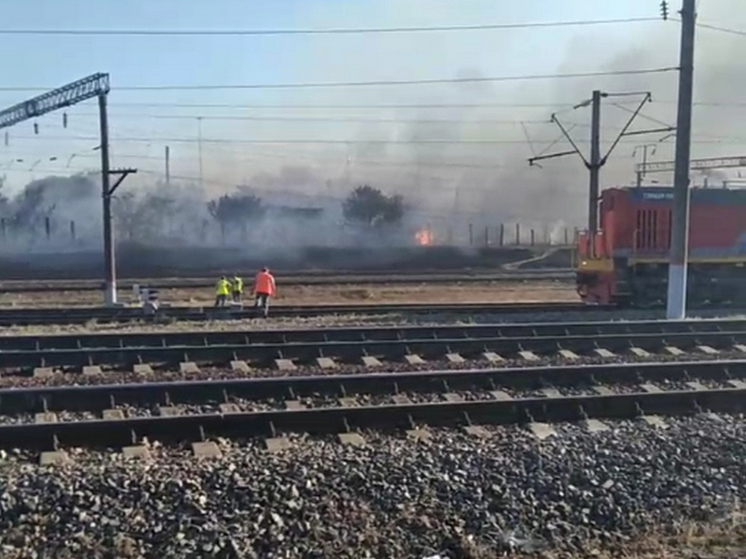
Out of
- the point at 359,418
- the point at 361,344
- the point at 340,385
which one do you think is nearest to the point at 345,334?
the point at 361,344

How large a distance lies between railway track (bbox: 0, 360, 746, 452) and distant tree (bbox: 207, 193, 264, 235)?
218 ft

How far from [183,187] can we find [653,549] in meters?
81.6

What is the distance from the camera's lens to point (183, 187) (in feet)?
273

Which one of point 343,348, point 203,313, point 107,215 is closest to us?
point 343,348

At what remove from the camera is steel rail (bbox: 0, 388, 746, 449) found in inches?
280

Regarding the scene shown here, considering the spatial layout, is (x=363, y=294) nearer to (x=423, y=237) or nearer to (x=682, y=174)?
(x=682, y=174)

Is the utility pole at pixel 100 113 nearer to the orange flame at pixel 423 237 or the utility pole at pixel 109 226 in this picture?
the utility pole at pixel 109 226

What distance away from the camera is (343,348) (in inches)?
468

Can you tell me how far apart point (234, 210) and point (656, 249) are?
60024mm

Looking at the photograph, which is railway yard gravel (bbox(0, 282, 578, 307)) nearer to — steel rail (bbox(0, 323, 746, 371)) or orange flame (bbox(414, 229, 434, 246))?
steel rail (bbox(0, 323, 746, 371))

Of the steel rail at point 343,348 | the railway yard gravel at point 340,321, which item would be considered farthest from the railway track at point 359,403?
the railway yard gravel at point 340,321

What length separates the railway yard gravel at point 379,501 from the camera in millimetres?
5227

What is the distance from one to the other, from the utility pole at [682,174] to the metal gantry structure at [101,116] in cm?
1549

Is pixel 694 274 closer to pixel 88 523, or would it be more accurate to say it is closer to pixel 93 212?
pixel 88 523
